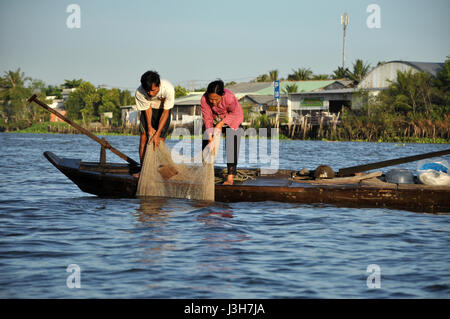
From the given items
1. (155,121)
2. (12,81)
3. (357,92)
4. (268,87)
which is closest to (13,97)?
(12,81)

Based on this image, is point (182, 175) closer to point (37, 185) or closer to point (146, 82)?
point (146, 82)

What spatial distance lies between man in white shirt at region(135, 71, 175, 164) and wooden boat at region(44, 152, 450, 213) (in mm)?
748

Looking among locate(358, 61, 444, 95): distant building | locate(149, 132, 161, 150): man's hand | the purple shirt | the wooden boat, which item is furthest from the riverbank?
locate(149, 132, 161, 150): man's hand

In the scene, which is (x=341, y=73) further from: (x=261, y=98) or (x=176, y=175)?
(x=176, y=175)

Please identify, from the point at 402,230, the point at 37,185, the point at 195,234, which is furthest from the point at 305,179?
the point at 37,185

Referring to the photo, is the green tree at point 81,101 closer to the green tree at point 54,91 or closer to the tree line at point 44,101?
the tree line at point 44,101

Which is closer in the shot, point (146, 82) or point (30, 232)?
point (30, 232)

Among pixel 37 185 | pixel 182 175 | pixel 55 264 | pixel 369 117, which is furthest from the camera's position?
pixel 369 117

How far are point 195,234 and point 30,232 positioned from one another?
1984mm

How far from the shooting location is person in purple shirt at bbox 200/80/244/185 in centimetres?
799

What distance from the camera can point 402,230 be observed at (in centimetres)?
701

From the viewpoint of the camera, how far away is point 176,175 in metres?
8.53

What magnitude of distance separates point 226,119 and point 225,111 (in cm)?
13

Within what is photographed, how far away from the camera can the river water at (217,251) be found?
15.4 ft
